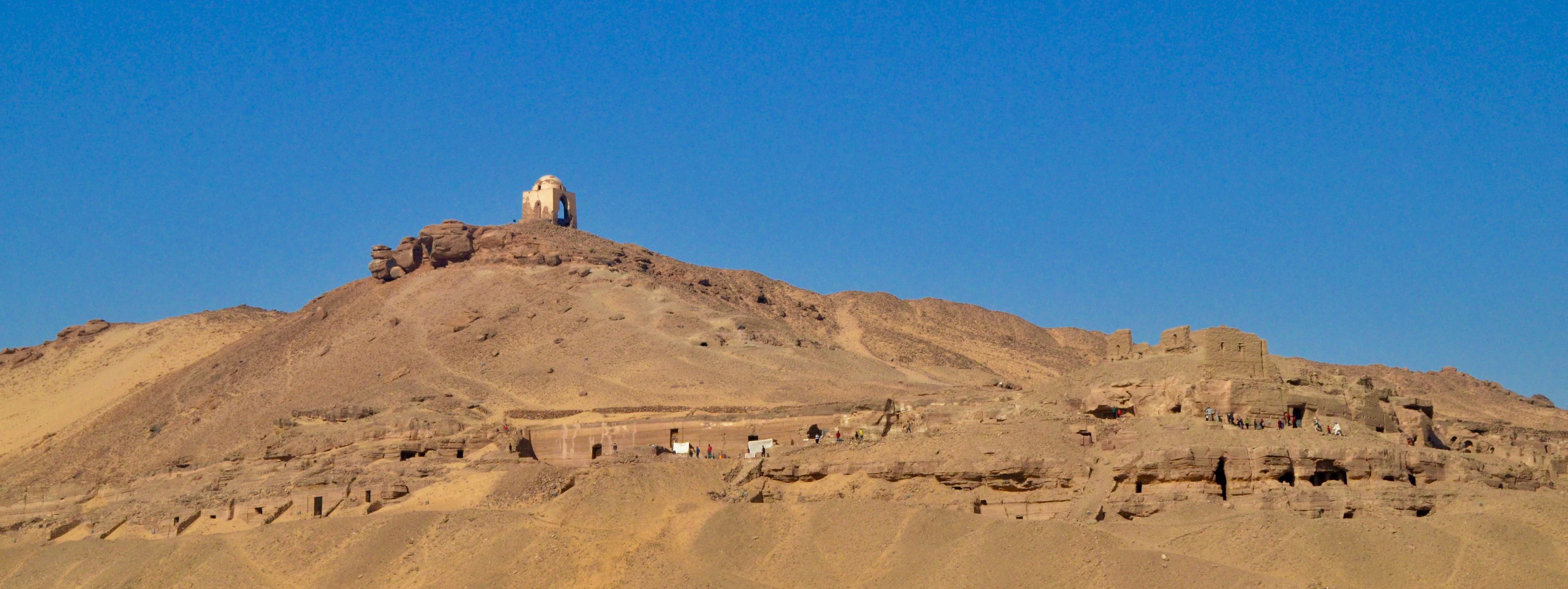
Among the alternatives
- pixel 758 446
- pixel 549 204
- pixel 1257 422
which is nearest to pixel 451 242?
pixel 549 204

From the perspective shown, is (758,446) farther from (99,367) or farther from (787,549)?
(99,367)

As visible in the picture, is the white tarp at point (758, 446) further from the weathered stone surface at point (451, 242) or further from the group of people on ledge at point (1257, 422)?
the weathered stone surface at point (451, 242)

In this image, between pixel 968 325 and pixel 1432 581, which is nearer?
pixel 1432 581

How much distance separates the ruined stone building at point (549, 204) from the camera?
80.0 metres

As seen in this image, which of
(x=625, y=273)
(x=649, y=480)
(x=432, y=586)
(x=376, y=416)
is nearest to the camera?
(x=432, y=586)

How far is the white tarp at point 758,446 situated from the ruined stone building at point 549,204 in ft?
129

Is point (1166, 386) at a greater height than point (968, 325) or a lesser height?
lesser

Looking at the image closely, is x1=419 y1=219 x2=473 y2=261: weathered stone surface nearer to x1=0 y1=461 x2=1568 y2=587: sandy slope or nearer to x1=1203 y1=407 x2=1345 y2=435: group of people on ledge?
x1=0 y1=461 x2=1568 y2=587: sandy slope

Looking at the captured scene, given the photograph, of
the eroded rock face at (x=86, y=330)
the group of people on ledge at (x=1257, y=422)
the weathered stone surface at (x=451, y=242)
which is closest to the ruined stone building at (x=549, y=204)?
the weathered stone surface at (x=451, y=242)

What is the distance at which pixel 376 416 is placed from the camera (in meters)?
49.2

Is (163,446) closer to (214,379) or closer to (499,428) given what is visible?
(214,379)

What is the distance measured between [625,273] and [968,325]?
76.6ft

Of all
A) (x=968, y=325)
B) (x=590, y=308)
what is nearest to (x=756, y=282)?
(x=968, y=325)

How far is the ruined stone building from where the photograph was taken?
8000 cm
